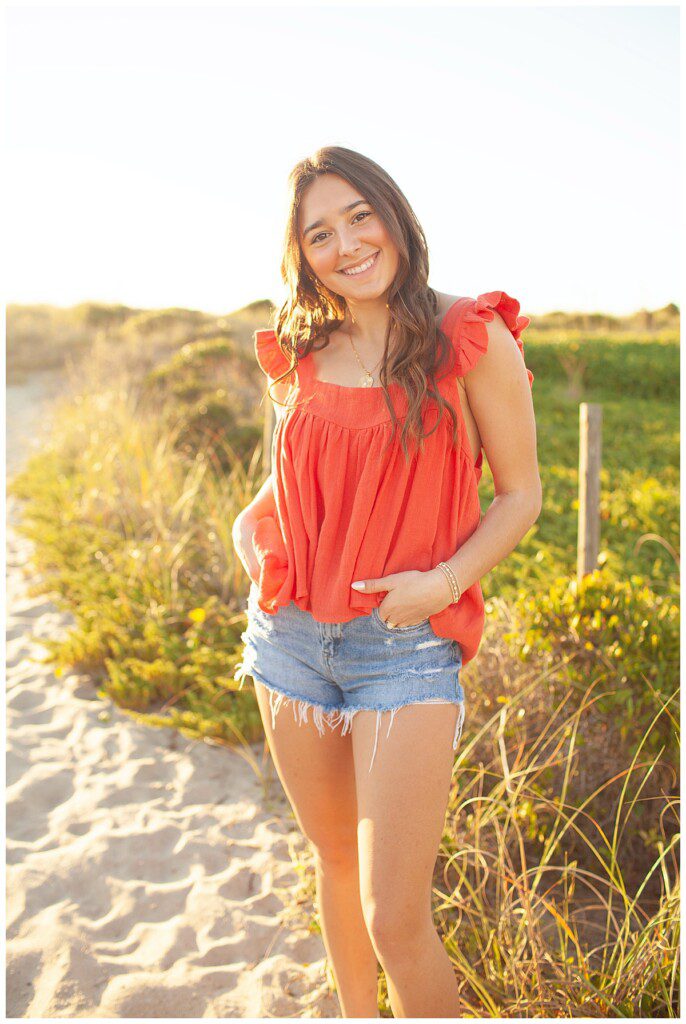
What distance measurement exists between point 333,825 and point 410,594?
0.68 metres

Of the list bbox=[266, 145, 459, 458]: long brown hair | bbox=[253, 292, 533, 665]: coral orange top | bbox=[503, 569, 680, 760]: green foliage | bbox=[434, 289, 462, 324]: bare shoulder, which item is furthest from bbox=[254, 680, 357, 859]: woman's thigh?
bbox=[503, 569, 680, 760]: green foliage

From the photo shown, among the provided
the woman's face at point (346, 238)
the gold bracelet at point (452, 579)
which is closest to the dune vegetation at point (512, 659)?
the gold bracelet at point (452, 579)

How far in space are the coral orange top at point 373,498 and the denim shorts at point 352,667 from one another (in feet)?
0.12

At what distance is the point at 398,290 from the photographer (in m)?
1.90

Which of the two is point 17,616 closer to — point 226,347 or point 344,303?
point 344,303

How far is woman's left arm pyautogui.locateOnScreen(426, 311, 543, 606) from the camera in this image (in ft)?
5.82

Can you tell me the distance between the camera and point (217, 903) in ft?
9.36

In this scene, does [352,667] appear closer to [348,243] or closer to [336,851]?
[336,851]

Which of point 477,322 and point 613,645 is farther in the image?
point 613,645

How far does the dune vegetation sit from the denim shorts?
29.7 inches

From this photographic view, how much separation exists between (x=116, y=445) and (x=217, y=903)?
446cm

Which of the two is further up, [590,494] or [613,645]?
[590,494]

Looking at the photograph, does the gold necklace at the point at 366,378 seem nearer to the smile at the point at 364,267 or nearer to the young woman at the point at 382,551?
the young woman at the point at 382,551

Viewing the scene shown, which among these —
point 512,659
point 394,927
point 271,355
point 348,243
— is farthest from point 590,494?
point 394,927
